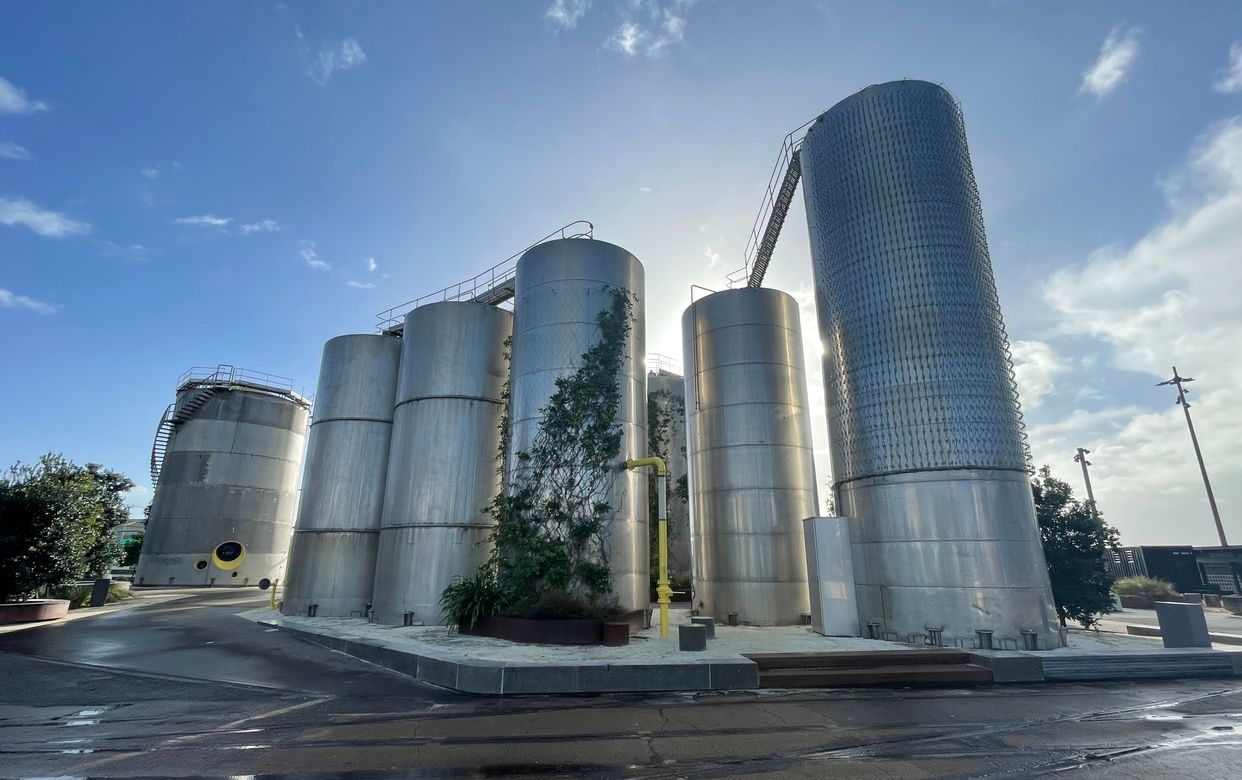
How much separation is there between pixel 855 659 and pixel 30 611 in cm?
2693

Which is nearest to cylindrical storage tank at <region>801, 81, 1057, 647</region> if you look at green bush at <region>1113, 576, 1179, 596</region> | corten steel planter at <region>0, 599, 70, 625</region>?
green bush at <region>1113, 576, 1179, 596</region>

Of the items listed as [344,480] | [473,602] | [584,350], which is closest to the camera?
[473,602]

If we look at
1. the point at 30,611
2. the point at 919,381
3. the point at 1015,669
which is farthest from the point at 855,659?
the point at 30,611

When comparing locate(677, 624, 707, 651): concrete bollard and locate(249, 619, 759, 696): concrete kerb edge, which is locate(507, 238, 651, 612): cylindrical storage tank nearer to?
locate(677, 624, 707, 651): concrete bollard

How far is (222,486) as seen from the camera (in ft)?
131

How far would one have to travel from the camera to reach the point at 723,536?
19406 millimetres

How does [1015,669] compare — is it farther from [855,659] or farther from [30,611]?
[30,611]

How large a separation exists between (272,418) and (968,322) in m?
47.0

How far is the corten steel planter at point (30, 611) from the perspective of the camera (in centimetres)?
1845

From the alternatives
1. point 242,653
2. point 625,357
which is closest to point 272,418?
point 242,653

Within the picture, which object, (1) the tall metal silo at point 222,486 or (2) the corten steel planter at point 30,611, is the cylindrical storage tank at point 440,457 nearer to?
(2) the corten steel planter at point 30,611

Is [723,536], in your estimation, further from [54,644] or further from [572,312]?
[54,644]

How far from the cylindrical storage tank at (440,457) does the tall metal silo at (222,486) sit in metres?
27.2

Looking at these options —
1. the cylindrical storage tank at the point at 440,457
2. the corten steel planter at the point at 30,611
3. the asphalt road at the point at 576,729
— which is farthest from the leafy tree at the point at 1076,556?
the corten steel planter at the point at 30,611
